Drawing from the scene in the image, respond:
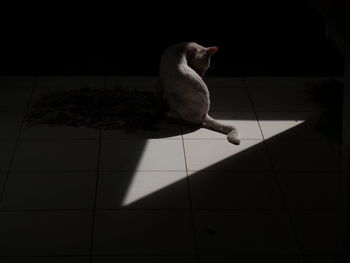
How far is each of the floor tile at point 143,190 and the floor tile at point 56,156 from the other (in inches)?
7.7

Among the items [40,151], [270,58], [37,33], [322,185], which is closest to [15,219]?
[40,151]

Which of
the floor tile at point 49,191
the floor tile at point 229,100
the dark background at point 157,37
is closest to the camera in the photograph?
the floor tile at point 49,191

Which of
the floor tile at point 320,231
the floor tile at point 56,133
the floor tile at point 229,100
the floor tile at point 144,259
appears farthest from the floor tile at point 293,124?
the floor tile at point 144,259

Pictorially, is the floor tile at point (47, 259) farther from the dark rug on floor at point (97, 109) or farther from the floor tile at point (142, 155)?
the dark rug on floor at point (97, 109)

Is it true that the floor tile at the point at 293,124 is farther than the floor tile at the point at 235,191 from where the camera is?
Yes

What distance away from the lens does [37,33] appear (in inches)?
212

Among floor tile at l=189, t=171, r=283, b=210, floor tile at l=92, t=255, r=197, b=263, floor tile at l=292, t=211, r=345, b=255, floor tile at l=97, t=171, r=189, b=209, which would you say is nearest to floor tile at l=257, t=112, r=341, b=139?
floor tile at l=189, t=171, r=283, b=210

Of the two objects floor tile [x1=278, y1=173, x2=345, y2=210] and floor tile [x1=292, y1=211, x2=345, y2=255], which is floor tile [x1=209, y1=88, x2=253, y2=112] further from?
floor tile [x1=292, y1=211, x2=345, y2=255]

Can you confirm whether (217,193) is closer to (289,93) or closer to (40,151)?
(40,151)

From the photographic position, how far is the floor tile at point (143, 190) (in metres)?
3.73

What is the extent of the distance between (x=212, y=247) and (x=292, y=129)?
142 cm

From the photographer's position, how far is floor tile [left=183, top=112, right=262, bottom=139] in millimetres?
4492

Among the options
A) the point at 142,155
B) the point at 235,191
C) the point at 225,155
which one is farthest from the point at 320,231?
the point at 142,155

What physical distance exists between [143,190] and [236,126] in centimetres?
99
